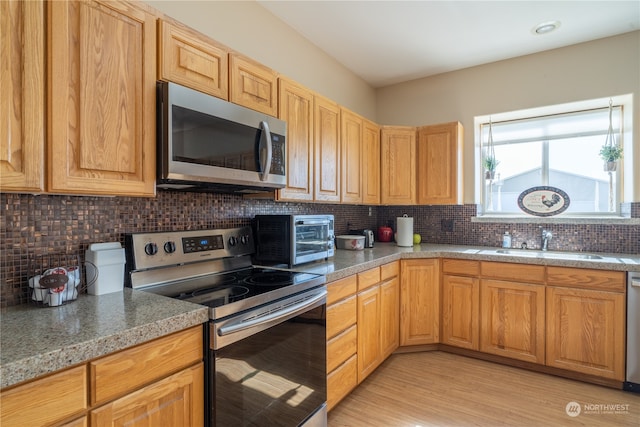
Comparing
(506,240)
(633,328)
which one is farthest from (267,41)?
(633,328)

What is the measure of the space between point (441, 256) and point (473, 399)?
1.14 meters

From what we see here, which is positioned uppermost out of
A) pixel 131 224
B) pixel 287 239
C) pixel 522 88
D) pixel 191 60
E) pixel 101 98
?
pixel 522 88

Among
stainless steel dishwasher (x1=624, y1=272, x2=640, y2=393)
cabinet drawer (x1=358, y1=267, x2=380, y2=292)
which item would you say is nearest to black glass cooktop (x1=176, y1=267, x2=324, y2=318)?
cabinet drawer (x1=358, y1=267, x2=380, y2=292)

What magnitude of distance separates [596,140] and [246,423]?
3755 millimetres

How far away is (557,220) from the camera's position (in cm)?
300

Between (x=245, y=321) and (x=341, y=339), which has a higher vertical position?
(x=245, y=321)

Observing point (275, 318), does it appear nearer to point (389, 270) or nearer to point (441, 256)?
point (389, 270)

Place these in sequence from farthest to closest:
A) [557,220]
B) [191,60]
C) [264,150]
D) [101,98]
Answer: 1. [557,220]
2. [264,150]
3. [191,60]
4. [101,98]

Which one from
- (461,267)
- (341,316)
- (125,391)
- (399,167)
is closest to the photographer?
(125,391)

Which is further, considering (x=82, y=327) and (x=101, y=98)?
(x=101, y=98)

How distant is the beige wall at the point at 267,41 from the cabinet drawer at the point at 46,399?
72.6 inches

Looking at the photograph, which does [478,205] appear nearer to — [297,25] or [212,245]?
[297,25]

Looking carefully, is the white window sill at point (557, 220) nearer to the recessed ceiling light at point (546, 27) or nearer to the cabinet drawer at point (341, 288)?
the recessed ceiling light at point (546, 27)

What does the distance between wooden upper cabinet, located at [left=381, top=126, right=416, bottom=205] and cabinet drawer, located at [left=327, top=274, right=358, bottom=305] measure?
1449 millimetres
